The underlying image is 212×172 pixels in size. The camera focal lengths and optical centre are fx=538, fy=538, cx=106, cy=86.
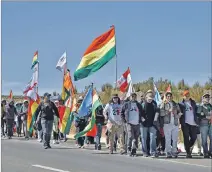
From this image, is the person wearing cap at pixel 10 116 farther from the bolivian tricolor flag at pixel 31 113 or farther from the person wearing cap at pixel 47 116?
the person wearing cap at pixel 47 116

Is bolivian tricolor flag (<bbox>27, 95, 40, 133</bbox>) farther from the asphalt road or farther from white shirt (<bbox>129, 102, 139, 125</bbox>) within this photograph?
white shirt (<bbox>129, 102, 139, 125</bbox>)

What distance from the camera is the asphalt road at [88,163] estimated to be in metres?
13.0

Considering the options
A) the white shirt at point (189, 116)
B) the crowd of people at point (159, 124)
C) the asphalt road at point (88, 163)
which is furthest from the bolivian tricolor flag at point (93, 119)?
the white shirt at point (189, 116)

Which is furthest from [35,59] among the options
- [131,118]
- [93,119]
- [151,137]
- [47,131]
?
[151,137]

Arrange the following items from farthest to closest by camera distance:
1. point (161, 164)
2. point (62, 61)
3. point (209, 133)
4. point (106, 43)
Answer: point (62, 61) < point (106, 43) < point (209, 133) < point (161, 164)

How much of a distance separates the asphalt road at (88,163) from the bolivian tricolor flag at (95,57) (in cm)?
315

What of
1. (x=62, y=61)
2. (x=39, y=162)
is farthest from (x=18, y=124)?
(x=39, y=162)

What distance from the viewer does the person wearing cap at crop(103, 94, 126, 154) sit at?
671 inches

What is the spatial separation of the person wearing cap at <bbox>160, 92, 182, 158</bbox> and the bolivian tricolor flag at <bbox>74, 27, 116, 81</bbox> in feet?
12.3

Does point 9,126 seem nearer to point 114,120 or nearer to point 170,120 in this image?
point 114,120

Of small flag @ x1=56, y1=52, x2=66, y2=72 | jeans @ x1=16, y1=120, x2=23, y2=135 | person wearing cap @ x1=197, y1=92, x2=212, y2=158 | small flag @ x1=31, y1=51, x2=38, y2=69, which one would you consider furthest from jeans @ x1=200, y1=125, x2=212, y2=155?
small flag @ x1=31, y1=51, x2=38, y2=69

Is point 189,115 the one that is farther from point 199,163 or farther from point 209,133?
point 199,163

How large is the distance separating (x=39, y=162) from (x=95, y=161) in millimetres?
1531

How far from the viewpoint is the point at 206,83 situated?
111 feet
